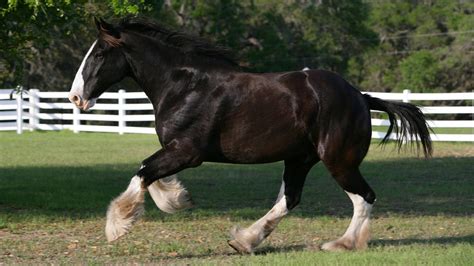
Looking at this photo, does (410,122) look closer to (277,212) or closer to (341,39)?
(277,212)

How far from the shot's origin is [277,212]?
9.43 metres

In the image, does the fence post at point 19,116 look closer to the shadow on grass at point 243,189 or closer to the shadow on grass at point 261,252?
the shadow on grass at point 243,189


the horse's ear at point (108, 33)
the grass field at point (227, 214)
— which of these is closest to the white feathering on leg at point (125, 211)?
the grass field at point (227, 214)

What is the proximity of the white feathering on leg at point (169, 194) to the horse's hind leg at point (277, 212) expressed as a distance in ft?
2.10

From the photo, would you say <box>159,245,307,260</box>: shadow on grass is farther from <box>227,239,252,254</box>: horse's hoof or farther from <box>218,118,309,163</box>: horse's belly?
<box>218,118,309,163</box>: horse's belly

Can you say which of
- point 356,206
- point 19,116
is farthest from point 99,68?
point 19,116

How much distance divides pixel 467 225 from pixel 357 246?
258 centimetres

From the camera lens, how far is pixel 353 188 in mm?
9227

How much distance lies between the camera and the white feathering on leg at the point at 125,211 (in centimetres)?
862

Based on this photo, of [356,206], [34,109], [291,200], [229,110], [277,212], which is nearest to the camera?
[229,110]

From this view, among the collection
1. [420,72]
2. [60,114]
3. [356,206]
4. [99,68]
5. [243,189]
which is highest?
[99,68]

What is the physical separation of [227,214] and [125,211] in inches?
155

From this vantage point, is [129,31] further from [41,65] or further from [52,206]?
[41,65]

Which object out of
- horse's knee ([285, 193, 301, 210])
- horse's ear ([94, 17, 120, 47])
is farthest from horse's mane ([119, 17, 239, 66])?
horse's knee ([285, 193, 301, 210])
